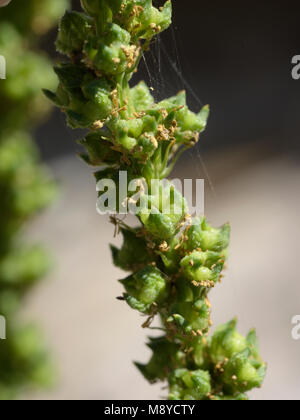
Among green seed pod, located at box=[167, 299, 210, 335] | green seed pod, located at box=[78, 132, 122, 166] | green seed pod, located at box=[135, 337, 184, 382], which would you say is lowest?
green seed pod, located at box=[135, 337, 184, 382]

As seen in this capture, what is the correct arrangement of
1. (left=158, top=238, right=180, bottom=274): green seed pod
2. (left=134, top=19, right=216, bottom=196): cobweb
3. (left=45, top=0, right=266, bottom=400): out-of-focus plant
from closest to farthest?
(left=45, top=0, right=266, bottom=400): out-of-focus plant
(left=158, top=238, right=180, bottom=274): green seed pod
(left=134, top=19, right=216, bottom=196): cobweb

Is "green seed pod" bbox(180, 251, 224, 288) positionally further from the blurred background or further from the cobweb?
the blurred background

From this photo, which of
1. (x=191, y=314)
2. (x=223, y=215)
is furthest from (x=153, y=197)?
(x=223, y=215)

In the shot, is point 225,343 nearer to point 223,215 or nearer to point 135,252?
point 135,252

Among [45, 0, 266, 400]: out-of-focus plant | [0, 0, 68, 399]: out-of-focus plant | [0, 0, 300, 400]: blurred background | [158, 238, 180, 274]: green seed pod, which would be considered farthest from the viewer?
[0, 0, 300, 400]: blurred background

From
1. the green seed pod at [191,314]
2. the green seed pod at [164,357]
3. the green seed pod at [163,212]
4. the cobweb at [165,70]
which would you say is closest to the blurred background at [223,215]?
the cobweb at [165,70]

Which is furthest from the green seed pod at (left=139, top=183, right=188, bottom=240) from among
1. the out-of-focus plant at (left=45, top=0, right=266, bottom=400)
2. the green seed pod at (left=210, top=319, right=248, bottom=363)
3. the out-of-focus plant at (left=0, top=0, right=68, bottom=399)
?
the out-of-focus plant at (left=0, top=0, right=68, bottom=399)

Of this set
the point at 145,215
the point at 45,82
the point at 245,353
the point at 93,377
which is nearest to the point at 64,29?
the point at 145,215
